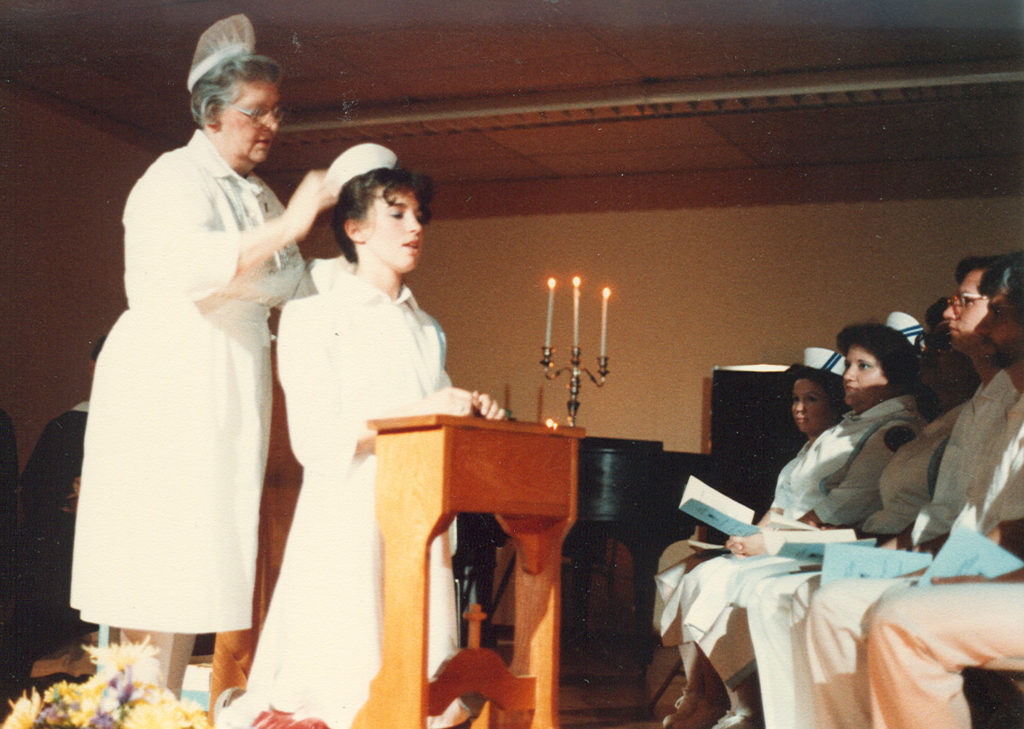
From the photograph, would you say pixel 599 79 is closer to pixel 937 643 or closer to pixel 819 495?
pixel 819 495

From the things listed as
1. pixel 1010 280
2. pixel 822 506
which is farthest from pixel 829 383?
pixel 1010 280

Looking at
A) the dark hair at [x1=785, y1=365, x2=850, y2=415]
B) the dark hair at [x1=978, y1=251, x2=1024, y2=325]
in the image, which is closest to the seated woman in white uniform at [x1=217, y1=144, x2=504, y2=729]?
the dark hair at [x1=978, y1=251, x2=1024, y2=325]

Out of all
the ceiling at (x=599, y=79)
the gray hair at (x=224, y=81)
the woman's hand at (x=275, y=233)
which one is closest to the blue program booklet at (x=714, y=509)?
the woman's hand at (x=275, y=233)

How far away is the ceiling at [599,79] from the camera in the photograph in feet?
18.0

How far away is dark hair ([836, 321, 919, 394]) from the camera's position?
14.2 ft

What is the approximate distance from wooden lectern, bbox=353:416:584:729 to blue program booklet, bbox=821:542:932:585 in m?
0.81

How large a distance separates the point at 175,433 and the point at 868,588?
180cm

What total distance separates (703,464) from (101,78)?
4.18 metres

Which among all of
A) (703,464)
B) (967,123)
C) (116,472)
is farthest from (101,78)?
(967,123)

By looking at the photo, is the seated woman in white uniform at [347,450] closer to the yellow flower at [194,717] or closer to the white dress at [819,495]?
the yellow flower at [194,717]

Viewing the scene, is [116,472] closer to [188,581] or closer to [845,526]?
[188,581]

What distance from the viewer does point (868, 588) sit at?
2.87 meters

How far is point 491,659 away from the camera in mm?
2727

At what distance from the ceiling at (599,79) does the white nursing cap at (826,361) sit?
63.6 inches
